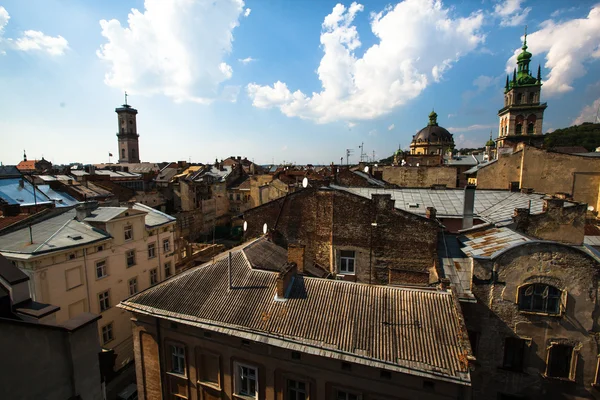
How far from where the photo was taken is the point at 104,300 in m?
18.8

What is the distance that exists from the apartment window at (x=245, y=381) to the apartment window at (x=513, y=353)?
32.2 ft

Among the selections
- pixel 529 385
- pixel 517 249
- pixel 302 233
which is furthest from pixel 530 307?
pixel 302 233

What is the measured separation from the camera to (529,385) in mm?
11453

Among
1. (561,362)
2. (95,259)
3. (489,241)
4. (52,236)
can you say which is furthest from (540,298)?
(52,236)

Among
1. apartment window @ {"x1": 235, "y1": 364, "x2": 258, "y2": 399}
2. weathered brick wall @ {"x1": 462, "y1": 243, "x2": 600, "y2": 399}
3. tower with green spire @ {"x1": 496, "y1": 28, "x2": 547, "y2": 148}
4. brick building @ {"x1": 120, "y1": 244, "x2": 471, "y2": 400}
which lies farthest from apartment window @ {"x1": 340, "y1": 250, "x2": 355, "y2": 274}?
tower with green spire @ {"x1": 496, "y1": 28, "x2": 547, "y2": 148}

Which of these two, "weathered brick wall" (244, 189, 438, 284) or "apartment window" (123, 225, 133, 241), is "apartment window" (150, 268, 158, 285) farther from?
"weathered brick wall" (244, 189, 438, 284)

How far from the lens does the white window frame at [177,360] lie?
1214 cm

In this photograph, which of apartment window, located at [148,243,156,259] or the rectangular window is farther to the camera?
apartment window, located at [148,243,156,259]

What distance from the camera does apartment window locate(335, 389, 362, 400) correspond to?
9.67 m

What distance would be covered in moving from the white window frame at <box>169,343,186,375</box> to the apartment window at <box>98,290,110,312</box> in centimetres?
936

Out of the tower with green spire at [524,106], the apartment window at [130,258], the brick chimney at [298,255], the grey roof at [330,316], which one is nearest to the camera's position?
the grey roof at [330,316]

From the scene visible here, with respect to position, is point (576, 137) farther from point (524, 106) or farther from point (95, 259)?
point (95, 259)

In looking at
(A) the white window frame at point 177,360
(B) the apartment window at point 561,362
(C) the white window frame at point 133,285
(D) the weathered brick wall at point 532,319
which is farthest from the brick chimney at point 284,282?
(C) the white window frame at point 133,285

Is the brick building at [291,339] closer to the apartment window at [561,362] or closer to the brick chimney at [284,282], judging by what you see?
the brick chimney at [284,282]
